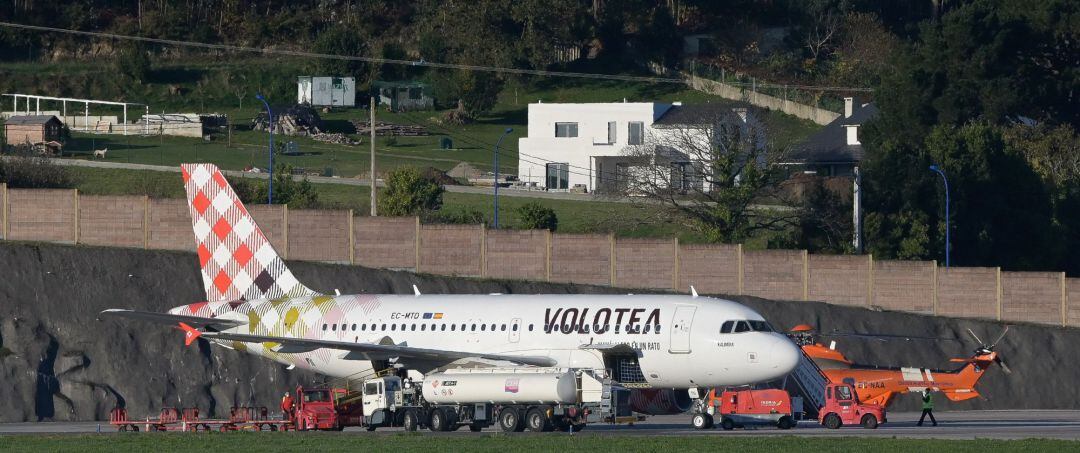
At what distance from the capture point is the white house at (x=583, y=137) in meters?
119

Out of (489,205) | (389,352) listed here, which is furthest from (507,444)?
(489,205)

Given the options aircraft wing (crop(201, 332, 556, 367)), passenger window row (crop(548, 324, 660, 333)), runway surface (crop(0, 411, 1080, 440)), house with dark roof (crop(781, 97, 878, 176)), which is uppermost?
house with dark roof (crop(781, 97, 878, 176))

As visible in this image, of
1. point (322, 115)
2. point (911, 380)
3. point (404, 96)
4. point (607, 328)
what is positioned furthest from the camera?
point (404, 96)

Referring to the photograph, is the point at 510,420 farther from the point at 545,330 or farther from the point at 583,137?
the point at 583,137

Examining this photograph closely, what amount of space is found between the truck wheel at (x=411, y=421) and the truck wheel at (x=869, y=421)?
42.8ft

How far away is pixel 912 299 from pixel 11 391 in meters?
36.9

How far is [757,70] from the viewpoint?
16100 cm

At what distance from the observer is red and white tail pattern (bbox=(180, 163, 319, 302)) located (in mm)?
56281

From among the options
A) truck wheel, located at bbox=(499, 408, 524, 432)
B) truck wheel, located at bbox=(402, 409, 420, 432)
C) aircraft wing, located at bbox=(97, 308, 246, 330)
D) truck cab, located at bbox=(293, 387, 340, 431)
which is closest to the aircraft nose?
truck wheel, located at bbox=(499, 408, 524, 432)

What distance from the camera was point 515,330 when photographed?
Answer: 4966 centimetres

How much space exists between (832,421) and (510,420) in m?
9.60

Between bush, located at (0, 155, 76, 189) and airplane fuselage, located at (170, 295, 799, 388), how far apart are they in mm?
32871

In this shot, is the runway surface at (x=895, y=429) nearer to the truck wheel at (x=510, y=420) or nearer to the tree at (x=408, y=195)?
the truck wheel at (x=510, y=420)

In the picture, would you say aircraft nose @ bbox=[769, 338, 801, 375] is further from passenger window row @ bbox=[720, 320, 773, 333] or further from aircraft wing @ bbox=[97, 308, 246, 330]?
aircraft wing @ bbox=[97, 308, 246, 330]
